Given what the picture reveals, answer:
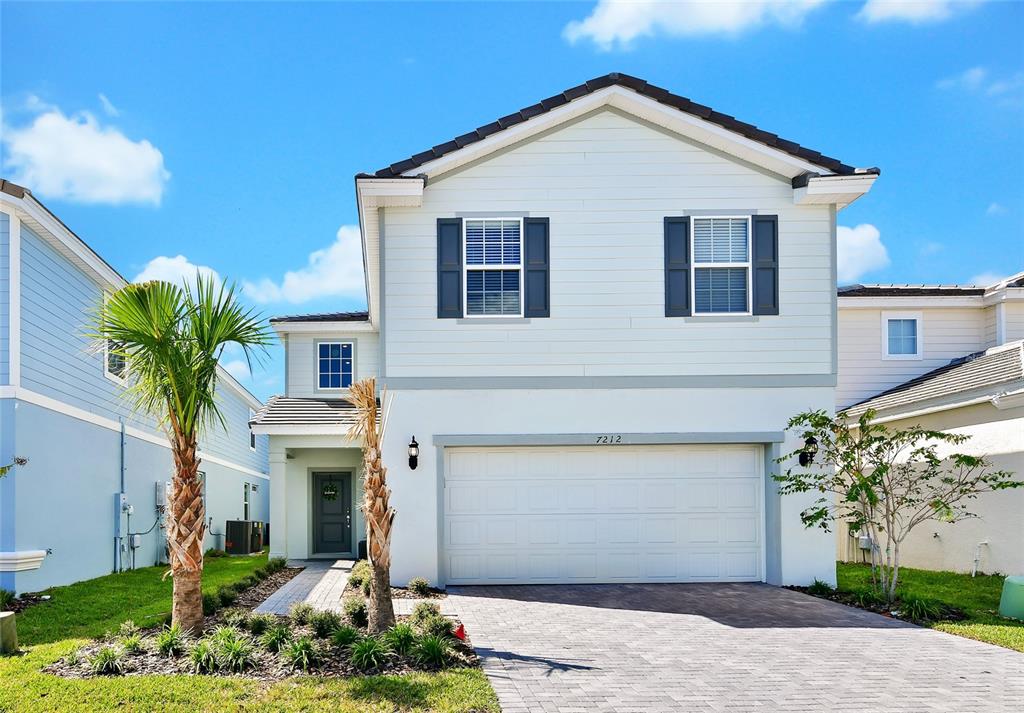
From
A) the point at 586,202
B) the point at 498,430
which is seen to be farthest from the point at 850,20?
the point at 498,430

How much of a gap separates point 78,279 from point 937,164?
19948 mm

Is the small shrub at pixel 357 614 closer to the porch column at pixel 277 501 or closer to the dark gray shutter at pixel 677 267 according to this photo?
the dark gray shutter at pixel 677 267

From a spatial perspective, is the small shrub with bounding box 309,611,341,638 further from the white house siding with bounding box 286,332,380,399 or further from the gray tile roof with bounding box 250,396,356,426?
the white house siding with bounding box 286,332,380,399

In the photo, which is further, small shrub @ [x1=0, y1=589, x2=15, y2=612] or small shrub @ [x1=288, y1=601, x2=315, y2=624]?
small shrub @ [x1=0, y1=589, x2=15, y2=612]

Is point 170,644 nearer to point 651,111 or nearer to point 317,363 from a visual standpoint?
point 651,111

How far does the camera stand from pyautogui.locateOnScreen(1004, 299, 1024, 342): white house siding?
58.6 ft

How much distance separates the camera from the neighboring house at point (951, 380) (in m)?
13.2

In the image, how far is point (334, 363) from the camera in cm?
1981

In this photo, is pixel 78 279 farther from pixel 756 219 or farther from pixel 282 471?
pixel 756 219

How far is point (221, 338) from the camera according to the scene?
8.99 m

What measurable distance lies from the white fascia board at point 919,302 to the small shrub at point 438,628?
12676mm

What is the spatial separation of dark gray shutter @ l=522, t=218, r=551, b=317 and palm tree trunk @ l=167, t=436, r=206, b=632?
5.69m

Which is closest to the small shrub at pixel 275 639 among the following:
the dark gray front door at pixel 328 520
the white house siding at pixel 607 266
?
the white house siding at pixel 607 266

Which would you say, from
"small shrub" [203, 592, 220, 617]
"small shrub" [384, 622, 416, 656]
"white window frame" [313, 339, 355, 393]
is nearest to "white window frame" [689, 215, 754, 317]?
"small shrub" [384, 622, 416, 656]
